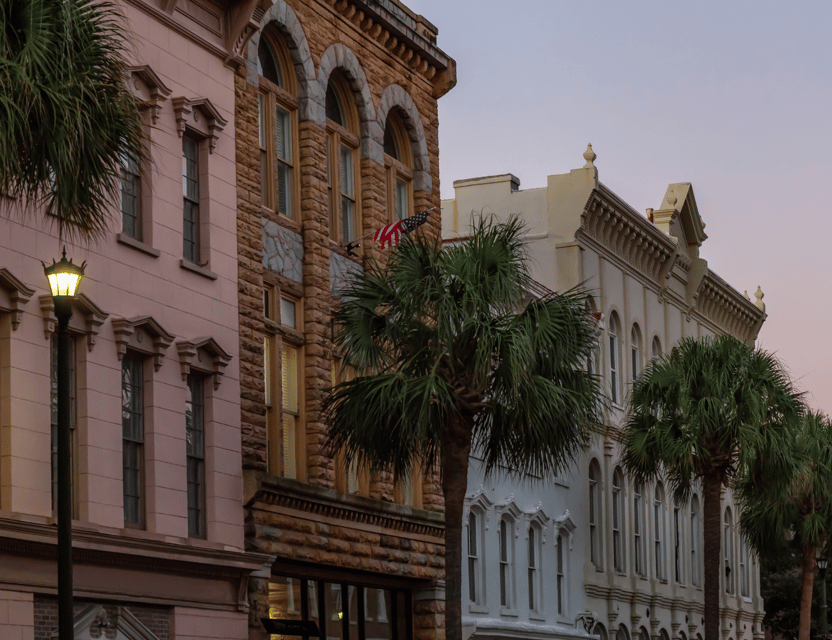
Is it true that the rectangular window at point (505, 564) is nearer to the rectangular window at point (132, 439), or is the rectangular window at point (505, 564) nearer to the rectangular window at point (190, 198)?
the rectangular window at point (190, 198)

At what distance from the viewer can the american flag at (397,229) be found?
29.1m

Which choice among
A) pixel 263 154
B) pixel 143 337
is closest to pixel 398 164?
pixel 263 154

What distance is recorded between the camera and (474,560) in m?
34.4

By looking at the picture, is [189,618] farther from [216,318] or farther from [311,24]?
[311,24]

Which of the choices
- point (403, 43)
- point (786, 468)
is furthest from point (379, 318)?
point (786, 468)

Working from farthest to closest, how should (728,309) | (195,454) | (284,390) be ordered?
1. (728,309)
2. (284,390)
3. (195,454)

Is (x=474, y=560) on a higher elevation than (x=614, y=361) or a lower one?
lower

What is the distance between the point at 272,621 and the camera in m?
24.9

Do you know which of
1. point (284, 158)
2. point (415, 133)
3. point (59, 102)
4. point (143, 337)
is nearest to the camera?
point (59, 102)

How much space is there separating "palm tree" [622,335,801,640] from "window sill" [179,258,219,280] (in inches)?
552

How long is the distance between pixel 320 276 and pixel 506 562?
11.2 meters

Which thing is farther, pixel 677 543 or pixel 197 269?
pixel 677 543

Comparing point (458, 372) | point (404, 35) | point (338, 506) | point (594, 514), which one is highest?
point (404, 35)

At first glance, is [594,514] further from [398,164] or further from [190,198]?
[190,198]
